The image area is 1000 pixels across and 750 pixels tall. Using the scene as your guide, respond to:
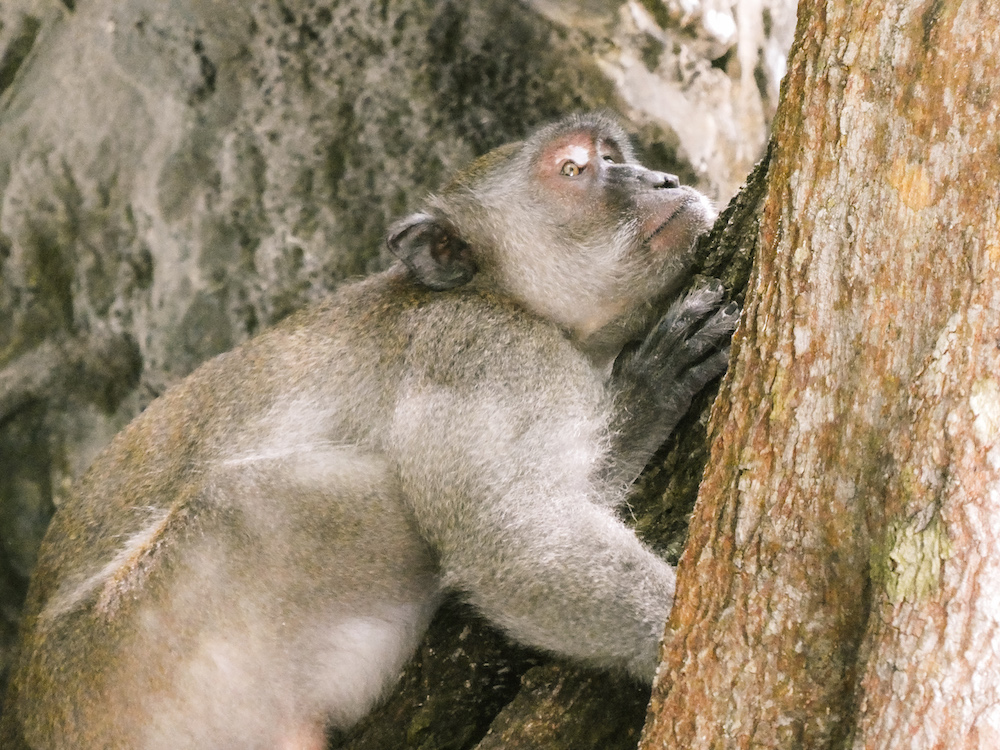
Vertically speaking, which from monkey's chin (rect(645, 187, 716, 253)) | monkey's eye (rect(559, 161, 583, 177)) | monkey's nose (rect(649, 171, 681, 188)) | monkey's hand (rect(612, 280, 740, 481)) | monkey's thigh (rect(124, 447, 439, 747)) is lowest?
monkey's thigh (rect(124, 447, 439, 747))

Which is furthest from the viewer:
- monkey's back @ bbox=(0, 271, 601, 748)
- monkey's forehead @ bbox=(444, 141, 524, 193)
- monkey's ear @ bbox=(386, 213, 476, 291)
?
monkey's forehead @ bbox=(444, 141, 524, 193)

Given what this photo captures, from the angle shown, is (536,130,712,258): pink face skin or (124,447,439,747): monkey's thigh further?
(536,130,712,258): pink face skin

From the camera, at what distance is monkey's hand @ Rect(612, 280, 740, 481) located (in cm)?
330

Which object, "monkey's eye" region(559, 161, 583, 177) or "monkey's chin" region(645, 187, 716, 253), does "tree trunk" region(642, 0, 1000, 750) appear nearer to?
"monkey's chin" region(645, 187, 716, 253)

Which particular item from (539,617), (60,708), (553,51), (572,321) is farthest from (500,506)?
(553,51)

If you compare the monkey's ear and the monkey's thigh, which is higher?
the monkey's ear

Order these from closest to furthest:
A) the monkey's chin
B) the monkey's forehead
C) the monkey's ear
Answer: the monkey's chin, the monkey's ear, the monkey's forehead

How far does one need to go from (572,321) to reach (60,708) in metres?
2.18

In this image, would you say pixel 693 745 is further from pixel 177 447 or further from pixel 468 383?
pixel 177 447

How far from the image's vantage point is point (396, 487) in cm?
356

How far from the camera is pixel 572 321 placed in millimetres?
3887

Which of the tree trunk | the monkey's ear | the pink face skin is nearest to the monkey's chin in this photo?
the pink face skin

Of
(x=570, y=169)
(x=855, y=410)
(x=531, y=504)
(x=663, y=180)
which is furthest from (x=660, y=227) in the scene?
(x=855, y=410)

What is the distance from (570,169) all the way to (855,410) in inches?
85.0
